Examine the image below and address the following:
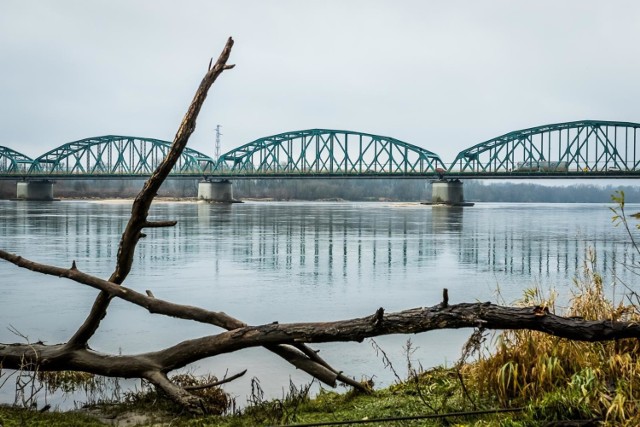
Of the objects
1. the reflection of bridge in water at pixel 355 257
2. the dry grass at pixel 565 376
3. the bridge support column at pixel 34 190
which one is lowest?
the reflection of bridge in water at pixel 355 257

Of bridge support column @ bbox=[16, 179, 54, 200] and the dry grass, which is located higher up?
bridge support column @ bbox=[16, 179, 54, 200]

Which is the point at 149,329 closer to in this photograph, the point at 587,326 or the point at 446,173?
the point at 587,326

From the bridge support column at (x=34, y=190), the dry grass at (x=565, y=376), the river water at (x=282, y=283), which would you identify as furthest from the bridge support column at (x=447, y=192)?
the dry grass at (x=565, y=376)

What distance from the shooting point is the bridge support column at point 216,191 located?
150375 mm

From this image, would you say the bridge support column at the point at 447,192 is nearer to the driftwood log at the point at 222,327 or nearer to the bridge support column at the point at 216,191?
the bridge support column at the point at 216,191

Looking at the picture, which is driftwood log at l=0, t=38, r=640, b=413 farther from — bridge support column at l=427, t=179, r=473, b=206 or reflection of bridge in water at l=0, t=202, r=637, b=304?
bridge support column at l=427, t=179, r=473, b=206

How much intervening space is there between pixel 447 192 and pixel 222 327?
435 ft

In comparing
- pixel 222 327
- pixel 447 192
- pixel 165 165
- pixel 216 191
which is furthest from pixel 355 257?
pixel 216 191

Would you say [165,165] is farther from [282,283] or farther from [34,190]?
[34,190]

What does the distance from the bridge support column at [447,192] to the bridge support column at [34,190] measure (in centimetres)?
8985

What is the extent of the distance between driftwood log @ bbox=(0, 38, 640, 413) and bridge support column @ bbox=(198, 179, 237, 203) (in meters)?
142

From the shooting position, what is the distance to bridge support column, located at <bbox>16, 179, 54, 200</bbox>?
158375 millimetres

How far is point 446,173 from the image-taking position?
141 meters

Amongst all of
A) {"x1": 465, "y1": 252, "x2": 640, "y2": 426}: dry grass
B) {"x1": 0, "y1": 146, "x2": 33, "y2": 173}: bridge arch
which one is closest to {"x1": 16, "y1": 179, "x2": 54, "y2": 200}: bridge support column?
{"x1": 0, "y1": 146, "x2": 33, "y2": 173}: bridge arch
